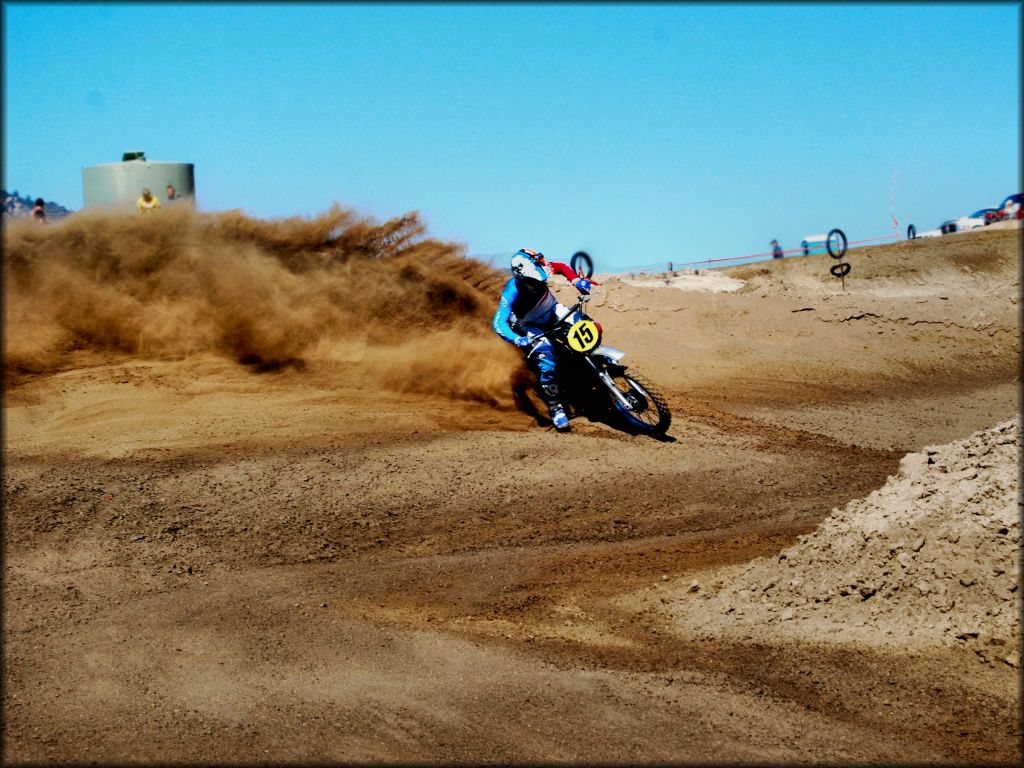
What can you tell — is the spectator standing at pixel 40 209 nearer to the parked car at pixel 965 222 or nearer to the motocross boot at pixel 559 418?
the motocross boot at pixel 559 418

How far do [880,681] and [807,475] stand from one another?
5.37 meters

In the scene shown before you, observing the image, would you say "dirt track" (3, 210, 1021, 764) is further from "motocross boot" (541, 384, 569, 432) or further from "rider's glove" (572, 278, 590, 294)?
"rider's glove" (572, 278, 590, 294)

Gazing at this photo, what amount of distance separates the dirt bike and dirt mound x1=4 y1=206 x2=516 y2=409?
1522 millimetres

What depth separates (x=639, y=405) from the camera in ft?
43.7

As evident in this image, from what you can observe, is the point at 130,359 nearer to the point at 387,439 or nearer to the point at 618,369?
the point at 387,439

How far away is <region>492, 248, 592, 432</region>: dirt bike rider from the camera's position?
13.5 m

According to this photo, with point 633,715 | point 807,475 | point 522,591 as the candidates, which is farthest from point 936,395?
point 633,715

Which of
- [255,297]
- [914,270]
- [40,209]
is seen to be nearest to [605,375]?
[255,297]

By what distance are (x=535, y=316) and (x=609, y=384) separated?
1464mm

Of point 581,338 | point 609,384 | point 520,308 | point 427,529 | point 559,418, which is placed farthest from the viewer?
point 520,308

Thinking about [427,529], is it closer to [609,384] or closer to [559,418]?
[559,418]

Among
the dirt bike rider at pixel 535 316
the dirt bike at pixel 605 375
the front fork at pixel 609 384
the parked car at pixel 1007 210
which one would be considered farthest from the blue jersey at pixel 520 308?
the parked car at pixel 1007 210

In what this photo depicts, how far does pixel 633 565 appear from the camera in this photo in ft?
31.3

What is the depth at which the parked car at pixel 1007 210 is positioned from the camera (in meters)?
36.7
